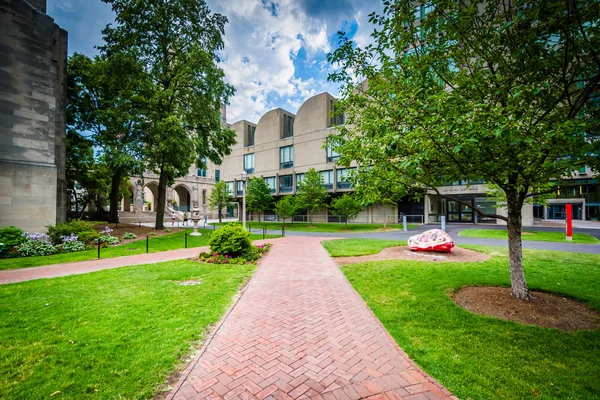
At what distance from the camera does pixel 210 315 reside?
4.76 m

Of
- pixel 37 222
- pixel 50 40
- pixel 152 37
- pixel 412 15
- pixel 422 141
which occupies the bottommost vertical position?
pixel 37 222

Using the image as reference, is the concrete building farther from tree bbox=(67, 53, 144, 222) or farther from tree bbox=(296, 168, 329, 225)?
tree bbox=(296, 168, 329, 225)

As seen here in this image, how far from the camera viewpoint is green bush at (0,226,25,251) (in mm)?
10984

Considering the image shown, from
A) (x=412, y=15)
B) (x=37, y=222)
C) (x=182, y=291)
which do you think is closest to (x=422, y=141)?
(x=412, y=15)

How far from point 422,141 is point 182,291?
20.0 feet

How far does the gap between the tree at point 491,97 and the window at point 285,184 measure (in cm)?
3444

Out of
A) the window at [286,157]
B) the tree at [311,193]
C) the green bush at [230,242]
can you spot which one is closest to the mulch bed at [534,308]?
the green bush at [230,242]

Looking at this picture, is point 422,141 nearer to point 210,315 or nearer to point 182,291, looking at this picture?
point 210,315

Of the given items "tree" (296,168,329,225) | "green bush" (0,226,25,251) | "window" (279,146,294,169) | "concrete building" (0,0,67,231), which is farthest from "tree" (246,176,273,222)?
"green bush" (0,226,25,251)

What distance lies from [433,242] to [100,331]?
38.5 ft

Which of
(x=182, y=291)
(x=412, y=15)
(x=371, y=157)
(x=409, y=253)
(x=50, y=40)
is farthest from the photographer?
(x=50, y=40)

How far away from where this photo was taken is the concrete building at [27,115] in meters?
13.0

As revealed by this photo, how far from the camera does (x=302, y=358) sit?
3.45 m

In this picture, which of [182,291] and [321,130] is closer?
[182,291]
